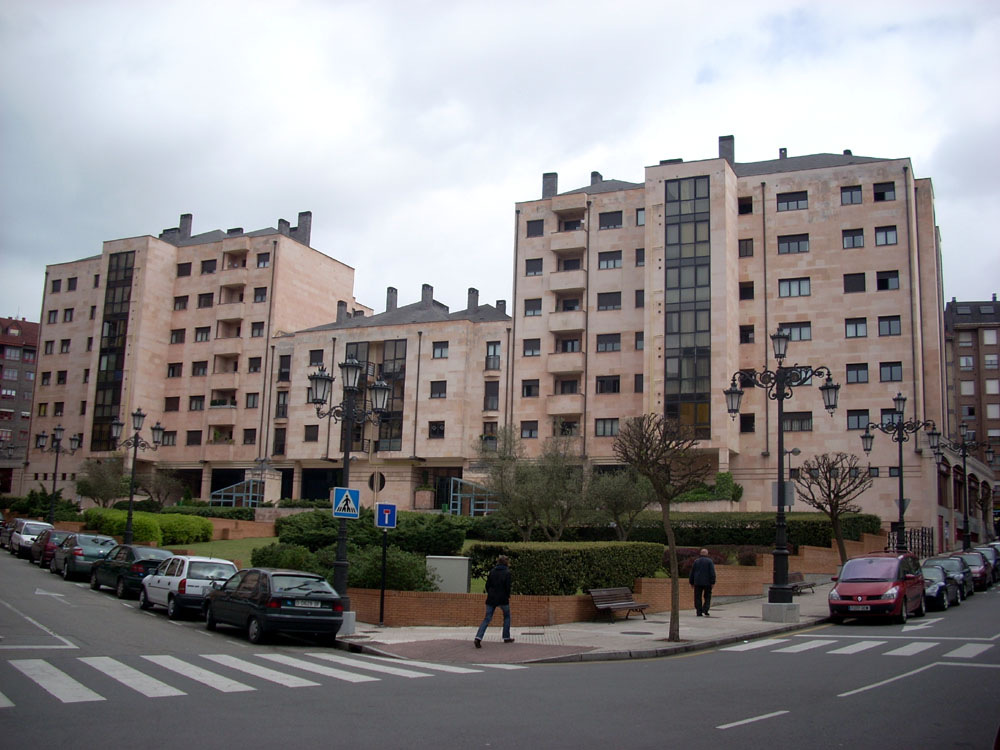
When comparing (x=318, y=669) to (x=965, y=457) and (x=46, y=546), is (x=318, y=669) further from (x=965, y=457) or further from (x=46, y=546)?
(x=965, y=457)

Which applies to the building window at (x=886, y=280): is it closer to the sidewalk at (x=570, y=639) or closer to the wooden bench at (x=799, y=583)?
the wooden bench at (x=799, y=583)

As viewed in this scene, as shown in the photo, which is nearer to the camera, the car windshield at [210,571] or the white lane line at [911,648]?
the white lane line at [911,648]

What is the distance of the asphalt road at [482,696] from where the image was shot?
847 centimetres

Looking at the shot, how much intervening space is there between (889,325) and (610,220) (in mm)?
18520

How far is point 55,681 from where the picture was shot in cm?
1110

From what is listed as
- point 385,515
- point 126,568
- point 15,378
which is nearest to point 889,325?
point 385,515

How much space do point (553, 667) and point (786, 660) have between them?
3.93 meters

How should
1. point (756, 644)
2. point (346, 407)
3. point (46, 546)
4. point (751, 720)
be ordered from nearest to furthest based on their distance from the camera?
point (751, 720) → point (756, 644) → point (346, 407) → point (46, 546)

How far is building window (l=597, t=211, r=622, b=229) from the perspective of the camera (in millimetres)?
59406

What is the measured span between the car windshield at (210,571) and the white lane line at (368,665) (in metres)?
6.05

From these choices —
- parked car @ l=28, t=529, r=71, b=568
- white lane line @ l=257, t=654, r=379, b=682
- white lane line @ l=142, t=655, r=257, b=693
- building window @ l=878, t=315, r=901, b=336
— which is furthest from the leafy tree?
building window @ l=878, t=315, r=901, b=336

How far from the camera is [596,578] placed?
2162cm

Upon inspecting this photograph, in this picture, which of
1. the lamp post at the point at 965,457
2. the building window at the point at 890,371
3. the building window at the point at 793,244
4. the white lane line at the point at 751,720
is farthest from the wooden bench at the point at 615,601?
the building window at the point at 793,244

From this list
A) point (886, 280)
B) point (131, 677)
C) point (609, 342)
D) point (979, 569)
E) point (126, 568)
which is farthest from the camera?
point (609, 342)
